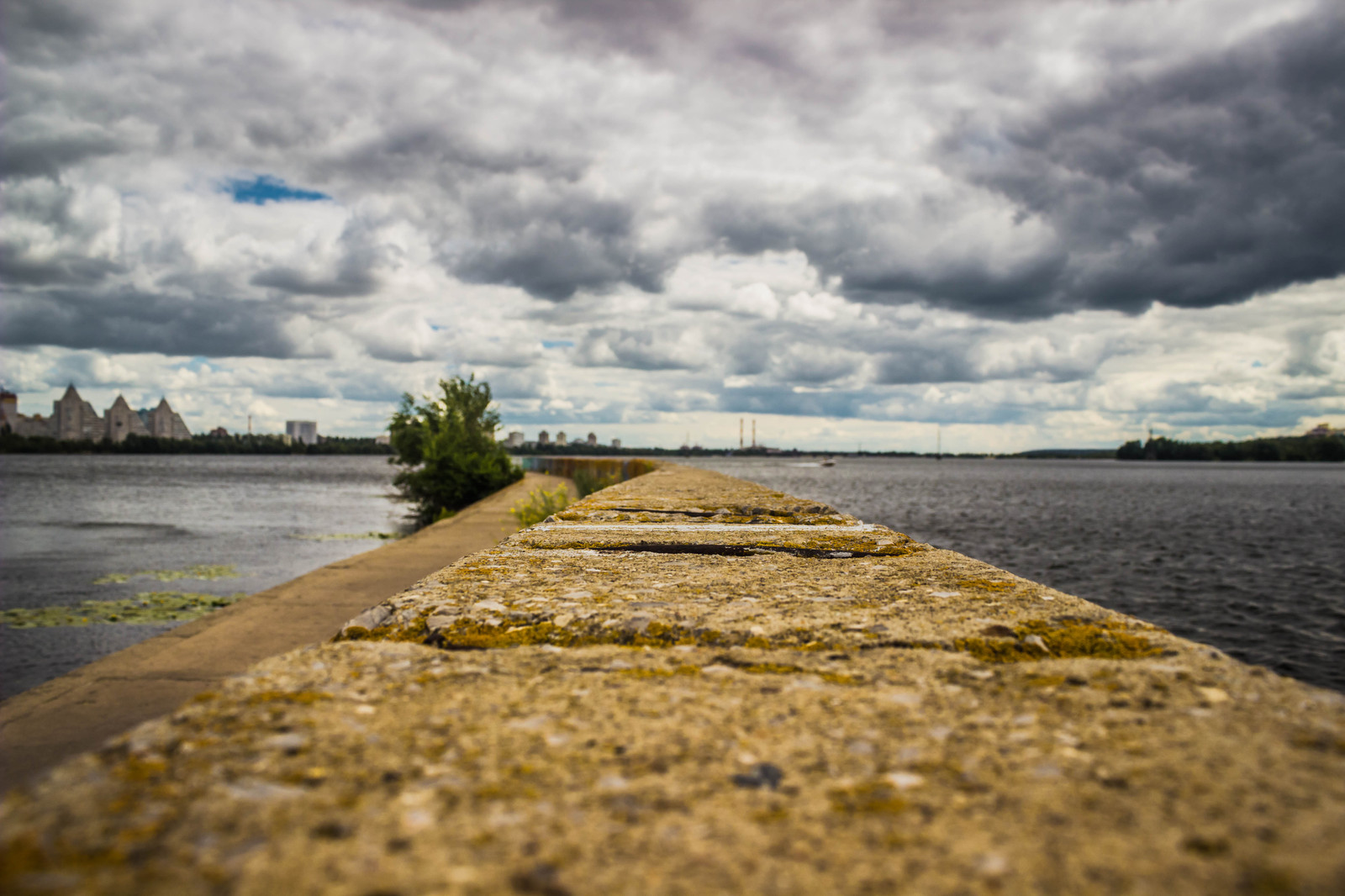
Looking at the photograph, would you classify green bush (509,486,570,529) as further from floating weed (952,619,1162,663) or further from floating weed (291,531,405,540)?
floating weed (952,619,1162,663)

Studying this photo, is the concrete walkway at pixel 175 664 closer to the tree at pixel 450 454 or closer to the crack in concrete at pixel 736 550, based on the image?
the crack in concrete at pixel 736 550

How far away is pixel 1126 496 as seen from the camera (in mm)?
50406

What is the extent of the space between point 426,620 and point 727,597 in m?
0.97

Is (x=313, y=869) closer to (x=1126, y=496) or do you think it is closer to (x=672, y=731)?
(x=672, y=731)

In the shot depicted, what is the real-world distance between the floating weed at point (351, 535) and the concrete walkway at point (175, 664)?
11554 mm

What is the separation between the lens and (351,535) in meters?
21.6

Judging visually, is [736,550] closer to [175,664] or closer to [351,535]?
[175,664]

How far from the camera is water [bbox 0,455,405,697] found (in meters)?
9.32

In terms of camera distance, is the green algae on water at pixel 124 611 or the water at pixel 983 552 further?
the water at pixel 983 552

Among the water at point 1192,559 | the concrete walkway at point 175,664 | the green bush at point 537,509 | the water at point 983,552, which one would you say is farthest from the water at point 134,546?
the water at point 1192,559

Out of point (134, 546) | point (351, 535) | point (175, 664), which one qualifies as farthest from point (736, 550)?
point (134, 546)

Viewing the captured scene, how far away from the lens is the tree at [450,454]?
26688 millimetres

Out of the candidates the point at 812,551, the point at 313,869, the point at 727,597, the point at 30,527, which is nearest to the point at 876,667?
the point at 727,597

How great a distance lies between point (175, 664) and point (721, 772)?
19.9 ft
